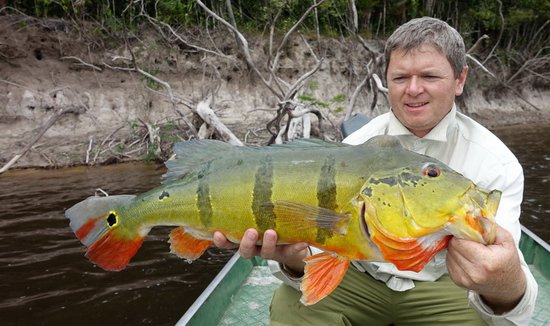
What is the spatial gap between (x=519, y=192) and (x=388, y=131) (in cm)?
73

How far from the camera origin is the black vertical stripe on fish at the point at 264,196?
5.58 feet

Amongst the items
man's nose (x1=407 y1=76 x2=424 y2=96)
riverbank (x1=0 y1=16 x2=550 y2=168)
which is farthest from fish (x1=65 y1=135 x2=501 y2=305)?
riverbank (x1=0 y1=16 x2=550 y2=168)

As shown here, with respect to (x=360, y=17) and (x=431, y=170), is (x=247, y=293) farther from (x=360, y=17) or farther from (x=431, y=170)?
(x=360, y=17)

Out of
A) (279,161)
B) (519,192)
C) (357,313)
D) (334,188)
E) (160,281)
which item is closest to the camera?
(334,188)

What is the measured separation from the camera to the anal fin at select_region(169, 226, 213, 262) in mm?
1958

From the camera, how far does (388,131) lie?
256 cm

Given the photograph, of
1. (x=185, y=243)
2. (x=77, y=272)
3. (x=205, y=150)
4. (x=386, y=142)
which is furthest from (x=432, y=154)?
(x=77, y=272)

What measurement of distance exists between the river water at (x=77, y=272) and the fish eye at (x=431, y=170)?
3.97 metres

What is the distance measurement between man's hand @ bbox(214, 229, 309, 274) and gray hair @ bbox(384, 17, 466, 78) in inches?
44.6

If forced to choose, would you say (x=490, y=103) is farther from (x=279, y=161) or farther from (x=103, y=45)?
(x=279, y=161)

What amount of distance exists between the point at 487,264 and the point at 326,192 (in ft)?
1.88

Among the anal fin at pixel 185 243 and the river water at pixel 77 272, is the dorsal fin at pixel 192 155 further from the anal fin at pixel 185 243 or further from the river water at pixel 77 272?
the river water at pixel 77 272

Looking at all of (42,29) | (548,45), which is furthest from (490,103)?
(42,29)

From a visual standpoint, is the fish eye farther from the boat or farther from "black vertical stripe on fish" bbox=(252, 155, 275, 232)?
the boat
